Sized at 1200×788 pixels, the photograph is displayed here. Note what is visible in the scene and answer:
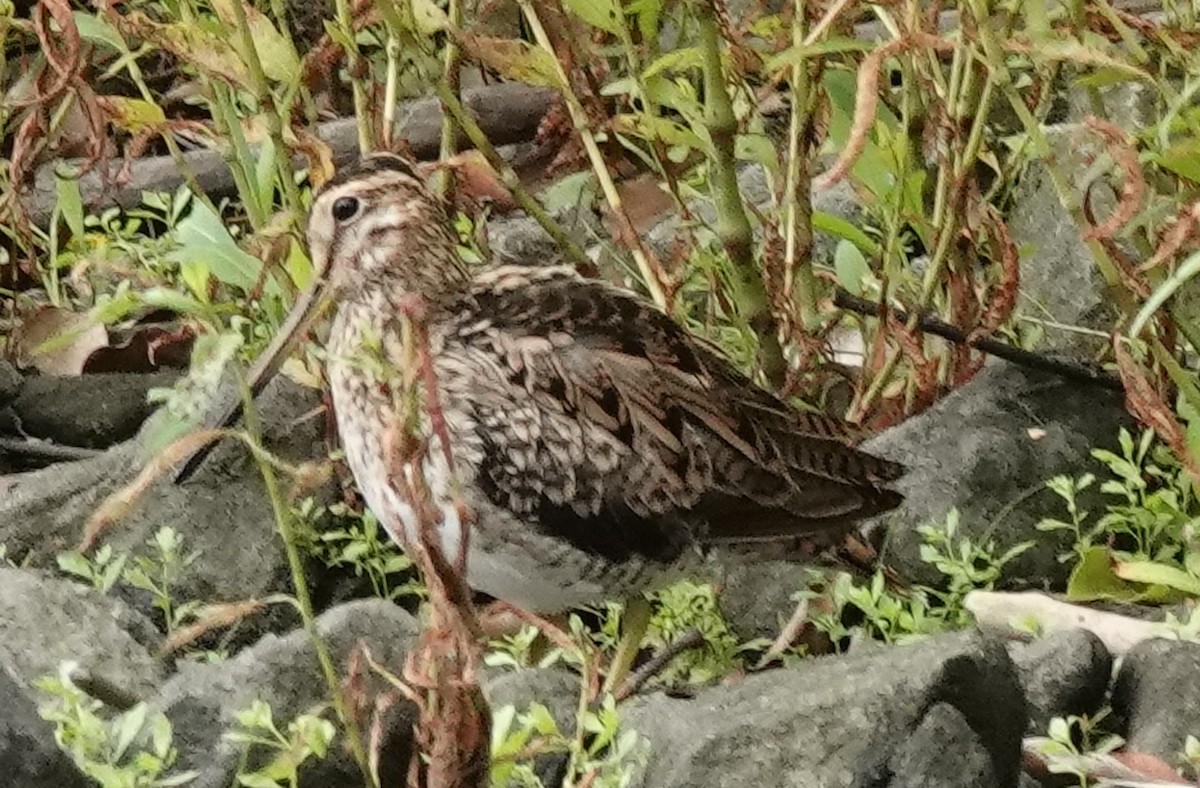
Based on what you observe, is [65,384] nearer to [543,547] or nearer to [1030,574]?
[543,547]

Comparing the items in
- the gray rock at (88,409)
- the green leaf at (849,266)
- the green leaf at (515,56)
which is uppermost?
the green leaf at (515,56)

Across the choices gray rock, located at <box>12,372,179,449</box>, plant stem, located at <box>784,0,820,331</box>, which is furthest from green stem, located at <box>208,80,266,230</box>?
plant stem, located at <box>784,0,820,331</box>

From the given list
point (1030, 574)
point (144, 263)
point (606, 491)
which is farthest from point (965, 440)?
point (144, 263)

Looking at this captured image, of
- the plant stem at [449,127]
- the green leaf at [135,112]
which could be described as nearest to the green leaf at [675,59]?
the plant stem at [449,127]

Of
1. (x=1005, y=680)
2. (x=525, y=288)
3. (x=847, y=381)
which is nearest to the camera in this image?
(x=1005, y=680)

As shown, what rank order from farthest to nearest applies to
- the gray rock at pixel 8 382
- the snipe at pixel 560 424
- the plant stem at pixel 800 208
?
the gray rock at pixel 8 382, the plant stem at pixel 800 208, the snipe at pixel 560 424

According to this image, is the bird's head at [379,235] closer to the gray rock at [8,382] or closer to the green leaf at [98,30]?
the green leaf at [98,30]
